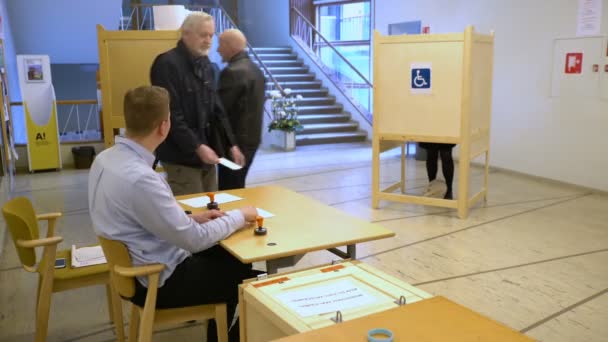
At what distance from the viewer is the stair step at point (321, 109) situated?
10.9 meters

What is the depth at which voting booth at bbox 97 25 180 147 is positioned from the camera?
4.37m

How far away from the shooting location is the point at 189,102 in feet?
11.5

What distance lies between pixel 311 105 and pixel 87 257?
28.6 feet

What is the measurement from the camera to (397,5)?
364 inches

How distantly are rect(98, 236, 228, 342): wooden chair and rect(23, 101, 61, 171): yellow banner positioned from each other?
19.3ft

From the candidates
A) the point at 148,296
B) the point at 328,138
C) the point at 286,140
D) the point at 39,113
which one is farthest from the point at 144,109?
the point at 328,138

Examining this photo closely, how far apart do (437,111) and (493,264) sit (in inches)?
63.3

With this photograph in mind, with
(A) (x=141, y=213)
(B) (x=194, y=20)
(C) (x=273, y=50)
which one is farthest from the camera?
(C) (x=273, y=50)

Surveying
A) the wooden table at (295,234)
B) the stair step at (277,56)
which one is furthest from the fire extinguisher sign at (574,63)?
the stair step at (277,56)

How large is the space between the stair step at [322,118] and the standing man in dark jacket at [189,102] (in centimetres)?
692

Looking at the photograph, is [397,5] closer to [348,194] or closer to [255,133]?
[348,194]

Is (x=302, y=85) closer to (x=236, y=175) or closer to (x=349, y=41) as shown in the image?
(x=349, y=41)

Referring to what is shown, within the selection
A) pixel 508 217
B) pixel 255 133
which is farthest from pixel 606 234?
pixel 255 133

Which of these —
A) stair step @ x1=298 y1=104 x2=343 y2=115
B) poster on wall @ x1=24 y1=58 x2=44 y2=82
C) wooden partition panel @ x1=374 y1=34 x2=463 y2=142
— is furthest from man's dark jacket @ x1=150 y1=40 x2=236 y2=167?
stair step @ x1=298 y1=104 x2=343 y2=115
